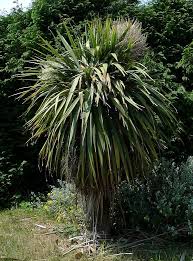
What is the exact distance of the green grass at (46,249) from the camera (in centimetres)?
480

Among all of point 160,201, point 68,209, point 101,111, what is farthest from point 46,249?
point 101,111

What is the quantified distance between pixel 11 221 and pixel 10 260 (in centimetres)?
172

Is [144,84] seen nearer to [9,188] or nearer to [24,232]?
[24,232]

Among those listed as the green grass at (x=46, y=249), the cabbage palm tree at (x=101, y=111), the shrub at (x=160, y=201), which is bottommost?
the green grass at (x=46, y=249)

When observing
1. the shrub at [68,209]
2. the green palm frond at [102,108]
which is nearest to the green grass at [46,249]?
the shrub at [68,209]

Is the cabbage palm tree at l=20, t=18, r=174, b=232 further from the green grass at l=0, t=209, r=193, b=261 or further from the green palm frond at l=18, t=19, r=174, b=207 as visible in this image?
the green grass at l=0, t=209, r=193, b=261

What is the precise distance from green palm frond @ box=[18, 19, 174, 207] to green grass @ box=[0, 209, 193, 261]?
76 centimetres

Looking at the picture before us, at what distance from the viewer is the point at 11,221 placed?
20.9 ft

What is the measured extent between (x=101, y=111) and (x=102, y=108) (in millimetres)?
64

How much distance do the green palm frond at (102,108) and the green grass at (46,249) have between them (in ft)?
2.49

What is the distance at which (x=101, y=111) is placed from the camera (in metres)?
4.98

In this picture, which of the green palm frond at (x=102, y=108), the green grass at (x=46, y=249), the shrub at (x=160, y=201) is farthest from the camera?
the shrub at (x=160, y=201)

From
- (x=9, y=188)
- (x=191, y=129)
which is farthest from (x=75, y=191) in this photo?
(x=191, y=129)

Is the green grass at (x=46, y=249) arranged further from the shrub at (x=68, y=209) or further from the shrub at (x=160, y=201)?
the shrub at (x=160, y=201)
